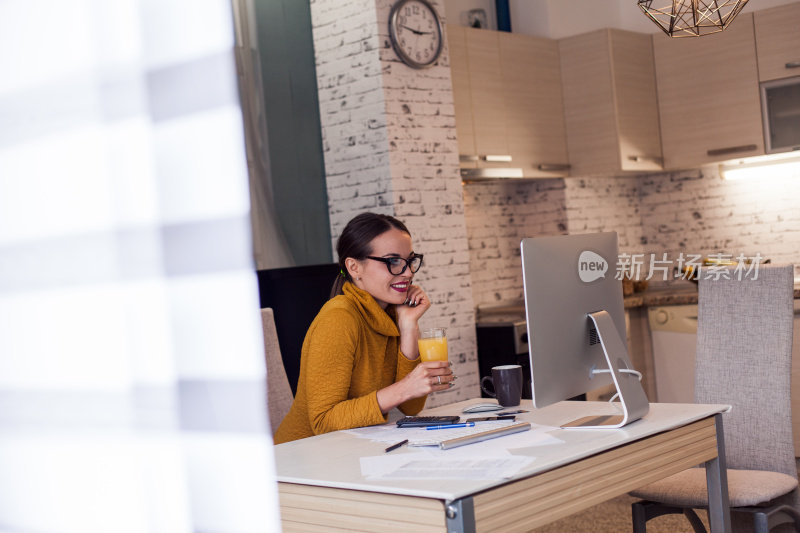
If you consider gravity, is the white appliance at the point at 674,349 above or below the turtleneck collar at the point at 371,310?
below

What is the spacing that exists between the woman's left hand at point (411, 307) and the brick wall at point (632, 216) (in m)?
2.57

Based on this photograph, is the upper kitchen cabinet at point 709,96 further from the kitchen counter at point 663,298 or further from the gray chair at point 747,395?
the gray chair at point 747,395

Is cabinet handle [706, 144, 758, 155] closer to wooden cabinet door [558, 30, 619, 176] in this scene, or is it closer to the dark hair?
wooden cabinet door [558, 30, 619, 176]

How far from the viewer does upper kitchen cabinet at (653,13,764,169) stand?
4.78 meters

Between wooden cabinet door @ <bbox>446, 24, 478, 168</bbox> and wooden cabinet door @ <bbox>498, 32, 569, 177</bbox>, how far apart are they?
0.87 feet

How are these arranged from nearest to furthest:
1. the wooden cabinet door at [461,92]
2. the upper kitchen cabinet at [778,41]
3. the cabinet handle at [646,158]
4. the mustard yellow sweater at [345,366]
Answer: the mustard yellow sweater at [345,366], the wooden cabinet door at [461,92], the upper kitchen cabinet at [778,41], the cabinet handle at [646,158]

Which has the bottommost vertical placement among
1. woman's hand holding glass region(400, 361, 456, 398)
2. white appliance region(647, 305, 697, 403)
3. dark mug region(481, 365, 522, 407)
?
white appliance region(647, 305, 697, 403)

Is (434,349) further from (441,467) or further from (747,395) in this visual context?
(747,395)

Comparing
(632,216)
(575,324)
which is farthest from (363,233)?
(632,216)

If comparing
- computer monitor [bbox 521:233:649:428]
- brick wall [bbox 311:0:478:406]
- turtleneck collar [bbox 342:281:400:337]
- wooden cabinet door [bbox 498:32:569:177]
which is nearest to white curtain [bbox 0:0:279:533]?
computer monitor [bbox 521:233:649:428]

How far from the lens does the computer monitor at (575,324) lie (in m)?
1.83

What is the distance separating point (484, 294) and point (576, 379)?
10.0 feet

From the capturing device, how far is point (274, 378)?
8.50ft

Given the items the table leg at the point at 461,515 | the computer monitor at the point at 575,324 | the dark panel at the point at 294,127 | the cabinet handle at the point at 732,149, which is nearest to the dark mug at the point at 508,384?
the computer monitor at the point at 575,324
